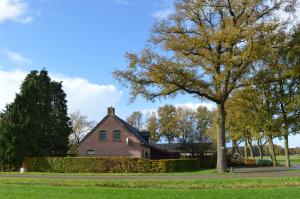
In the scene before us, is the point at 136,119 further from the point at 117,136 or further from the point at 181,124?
the point at 117,136

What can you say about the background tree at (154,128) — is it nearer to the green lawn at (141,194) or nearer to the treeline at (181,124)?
the treeline at (181,124)

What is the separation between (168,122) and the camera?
98875mm

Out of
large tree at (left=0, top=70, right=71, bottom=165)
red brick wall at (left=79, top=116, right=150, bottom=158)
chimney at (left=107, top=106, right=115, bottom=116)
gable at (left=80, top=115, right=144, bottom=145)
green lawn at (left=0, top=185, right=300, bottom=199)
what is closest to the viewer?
green lawn at (left=0, top=185, right=300, bottom=199)

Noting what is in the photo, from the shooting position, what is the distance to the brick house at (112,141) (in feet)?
194

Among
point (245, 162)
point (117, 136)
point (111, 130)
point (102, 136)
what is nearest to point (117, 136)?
point (117, 136)

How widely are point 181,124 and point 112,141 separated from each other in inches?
1434

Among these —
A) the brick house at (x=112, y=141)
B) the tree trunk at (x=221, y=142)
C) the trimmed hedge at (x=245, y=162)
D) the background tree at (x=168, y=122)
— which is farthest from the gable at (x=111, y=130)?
the background tree at (x=168, y=122)

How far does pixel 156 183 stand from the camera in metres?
23.4

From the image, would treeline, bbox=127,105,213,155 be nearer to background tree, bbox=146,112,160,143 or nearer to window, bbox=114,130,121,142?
background tree, bbox=146,112,160,143

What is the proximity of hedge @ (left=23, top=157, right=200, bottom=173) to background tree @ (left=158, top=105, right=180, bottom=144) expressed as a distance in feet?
159

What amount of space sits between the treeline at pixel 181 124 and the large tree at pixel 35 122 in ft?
98.4

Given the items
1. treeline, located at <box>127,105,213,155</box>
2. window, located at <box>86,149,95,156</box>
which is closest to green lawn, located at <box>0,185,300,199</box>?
window, located at <box>86,149,95,156</box>

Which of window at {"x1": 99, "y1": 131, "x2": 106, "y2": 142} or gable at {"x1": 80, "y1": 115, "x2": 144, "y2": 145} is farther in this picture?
window at {"x1": 99, "y1": 131, "x2": 106, "y2": 142}

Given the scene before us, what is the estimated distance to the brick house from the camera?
59.2 m
